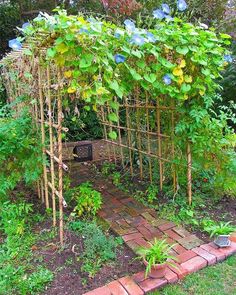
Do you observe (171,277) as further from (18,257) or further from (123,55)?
(123,55)

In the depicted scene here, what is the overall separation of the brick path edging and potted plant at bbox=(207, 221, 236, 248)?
0.04 metres

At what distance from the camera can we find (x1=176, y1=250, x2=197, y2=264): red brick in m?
2.05

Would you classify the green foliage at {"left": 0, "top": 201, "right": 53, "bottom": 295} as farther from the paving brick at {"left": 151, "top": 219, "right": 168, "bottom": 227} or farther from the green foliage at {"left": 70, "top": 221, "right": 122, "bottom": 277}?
the paving brick at {"left": 151, "top": 219, "right": 168, "bottom": 227}

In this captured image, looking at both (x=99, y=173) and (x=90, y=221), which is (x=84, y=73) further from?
(x=99, y=173)

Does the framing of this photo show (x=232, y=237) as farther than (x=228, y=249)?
Yes

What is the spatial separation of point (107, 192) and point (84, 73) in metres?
1.74

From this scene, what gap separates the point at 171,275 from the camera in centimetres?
190

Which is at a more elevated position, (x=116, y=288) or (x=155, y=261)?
(x=155, y=261)

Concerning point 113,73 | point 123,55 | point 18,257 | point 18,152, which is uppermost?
point 123,55

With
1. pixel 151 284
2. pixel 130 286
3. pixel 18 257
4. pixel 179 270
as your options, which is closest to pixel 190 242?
pixel 179 270

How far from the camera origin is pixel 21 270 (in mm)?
1897

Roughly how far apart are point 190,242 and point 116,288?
0.77 m

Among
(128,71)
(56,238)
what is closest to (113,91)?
(128,71)

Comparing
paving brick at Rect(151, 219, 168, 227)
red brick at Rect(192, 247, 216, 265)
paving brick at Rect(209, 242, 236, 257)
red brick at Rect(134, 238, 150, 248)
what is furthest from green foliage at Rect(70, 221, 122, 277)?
paving brick at Rect(209, 242, 236, 257)
